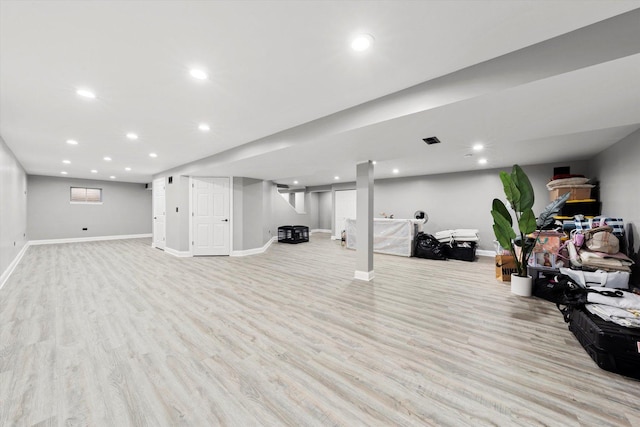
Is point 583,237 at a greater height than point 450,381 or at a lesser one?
greater

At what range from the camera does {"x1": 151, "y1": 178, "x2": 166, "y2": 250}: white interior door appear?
7.12 metres

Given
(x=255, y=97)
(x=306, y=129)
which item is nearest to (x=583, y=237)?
(x=306, y=129)

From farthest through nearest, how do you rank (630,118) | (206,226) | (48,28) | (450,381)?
(206,226), (630,118), (450,381), (48,28)

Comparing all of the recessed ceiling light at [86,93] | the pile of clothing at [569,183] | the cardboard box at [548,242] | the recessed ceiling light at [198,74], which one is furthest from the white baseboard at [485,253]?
the recessed ceiling light at [86,93]

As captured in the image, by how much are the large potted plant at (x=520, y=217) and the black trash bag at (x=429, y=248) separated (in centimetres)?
228

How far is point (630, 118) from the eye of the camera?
7.45 feet

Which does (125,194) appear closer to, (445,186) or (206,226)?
(206,226)

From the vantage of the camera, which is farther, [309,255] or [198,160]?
[309,255]

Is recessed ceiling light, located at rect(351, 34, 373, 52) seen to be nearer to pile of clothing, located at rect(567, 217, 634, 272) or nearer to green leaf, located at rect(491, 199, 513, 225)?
green leaf, located at rect(491, 199, 513, 225)

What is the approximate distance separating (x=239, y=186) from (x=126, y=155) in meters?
2.40

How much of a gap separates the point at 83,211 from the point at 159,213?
156 inches

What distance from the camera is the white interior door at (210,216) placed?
247 inches

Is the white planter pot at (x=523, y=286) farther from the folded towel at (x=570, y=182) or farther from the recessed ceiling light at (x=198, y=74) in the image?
the recessed ceiling light at (x=198, y=74)

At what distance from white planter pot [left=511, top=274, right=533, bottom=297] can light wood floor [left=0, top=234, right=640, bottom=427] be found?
0.18 m
